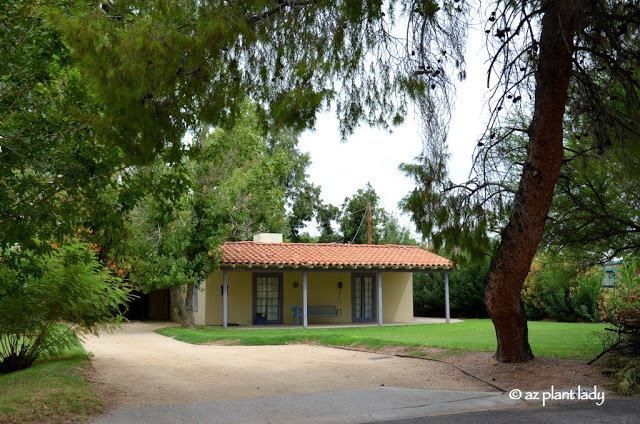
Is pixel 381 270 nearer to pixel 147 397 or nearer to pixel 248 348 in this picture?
pixel 248 348

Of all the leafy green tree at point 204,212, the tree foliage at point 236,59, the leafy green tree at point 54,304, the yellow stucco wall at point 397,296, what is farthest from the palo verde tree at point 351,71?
the yellow stucco wall at point 397,296

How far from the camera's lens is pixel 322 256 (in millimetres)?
25359

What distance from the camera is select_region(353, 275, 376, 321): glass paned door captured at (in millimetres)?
27141

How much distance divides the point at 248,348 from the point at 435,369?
22.2 ft

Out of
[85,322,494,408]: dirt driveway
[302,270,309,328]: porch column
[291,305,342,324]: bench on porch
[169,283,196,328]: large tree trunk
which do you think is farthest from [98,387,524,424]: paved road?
[291,305,342,324]: bench on porch

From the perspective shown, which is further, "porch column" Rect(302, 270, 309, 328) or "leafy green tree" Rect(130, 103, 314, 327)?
"porch column" Rect(302, 270, 309, 328)

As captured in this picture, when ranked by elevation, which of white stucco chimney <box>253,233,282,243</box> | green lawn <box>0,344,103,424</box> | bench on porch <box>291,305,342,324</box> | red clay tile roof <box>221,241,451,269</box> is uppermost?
white stucco chimney <box>253,233,282,243</box>

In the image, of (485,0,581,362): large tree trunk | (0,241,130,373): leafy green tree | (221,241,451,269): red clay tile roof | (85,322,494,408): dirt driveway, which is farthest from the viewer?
(221,241,451,269): red clay tile roof

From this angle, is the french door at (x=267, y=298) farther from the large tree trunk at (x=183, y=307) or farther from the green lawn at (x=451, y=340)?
the green lawn at (x=451, y=340)

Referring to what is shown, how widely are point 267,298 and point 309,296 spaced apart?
6.81 ft

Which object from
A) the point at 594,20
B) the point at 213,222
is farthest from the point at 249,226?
the point at 594,20

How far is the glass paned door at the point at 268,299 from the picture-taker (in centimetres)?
2541

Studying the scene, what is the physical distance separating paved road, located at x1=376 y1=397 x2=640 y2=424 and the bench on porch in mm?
17680

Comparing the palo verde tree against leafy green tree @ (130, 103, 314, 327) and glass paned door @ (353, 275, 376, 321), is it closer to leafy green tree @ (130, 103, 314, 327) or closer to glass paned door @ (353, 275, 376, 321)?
leafy green tree @ (130, 103, 314, 327)
